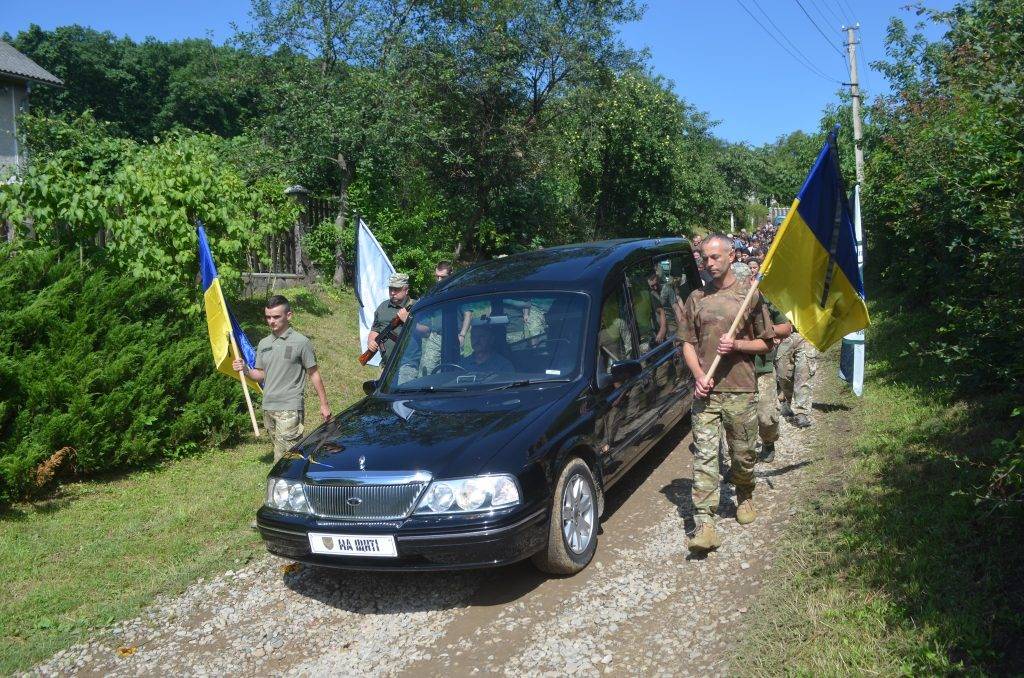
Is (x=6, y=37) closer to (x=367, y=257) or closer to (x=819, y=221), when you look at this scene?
(x=367, y=257)

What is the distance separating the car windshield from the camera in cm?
589

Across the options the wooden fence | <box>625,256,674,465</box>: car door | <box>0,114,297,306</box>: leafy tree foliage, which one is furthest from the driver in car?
the wooden fence

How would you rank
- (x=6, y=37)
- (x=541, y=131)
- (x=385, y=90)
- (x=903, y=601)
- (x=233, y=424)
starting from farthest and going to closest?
(x=6, y=37) → (x=541, y=131) → (x=385, y=90) → (x=233, y=424) → (x=903, y=601)

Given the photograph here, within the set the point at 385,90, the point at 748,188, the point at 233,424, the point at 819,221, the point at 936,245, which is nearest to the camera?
the point at 819,221

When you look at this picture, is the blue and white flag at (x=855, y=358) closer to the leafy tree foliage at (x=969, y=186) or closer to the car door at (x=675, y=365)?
the leafy tree foliage at (x=969, y=186)

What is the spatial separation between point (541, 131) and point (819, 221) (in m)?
15.1

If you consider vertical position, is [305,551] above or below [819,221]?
below

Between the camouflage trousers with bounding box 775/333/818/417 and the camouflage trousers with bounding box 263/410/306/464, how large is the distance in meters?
4.85

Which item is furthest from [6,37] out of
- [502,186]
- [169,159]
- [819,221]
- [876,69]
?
[819,221]

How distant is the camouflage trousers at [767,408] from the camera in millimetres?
7086

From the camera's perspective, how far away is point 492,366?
236 inches

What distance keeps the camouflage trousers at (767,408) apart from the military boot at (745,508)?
114 cm

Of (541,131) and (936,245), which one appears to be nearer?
(936,245)

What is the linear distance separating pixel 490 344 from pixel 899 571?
3003mm
